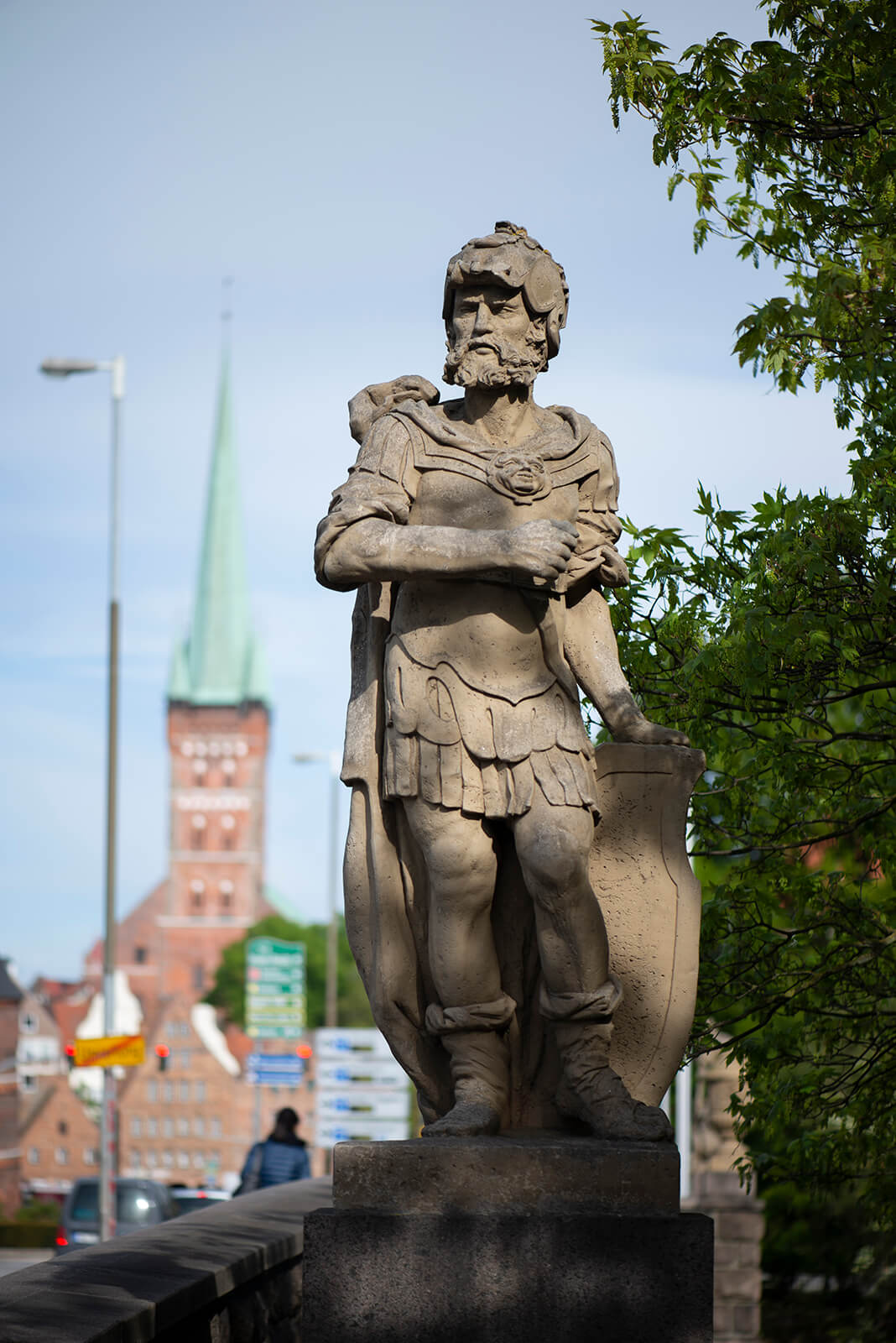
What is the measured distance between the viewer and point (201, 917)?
139625 mm

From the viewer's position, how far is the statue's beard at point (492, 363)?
5.61 m

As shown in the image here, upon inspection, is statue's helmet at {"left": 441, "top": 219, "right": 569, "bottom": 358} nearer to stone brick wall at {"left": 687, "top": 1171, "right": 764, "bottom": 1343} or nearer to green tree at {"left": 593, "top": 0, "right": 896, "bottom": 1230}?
green tree at {"left": 593, "top": 0, "right": 896, "bottom": 1230}

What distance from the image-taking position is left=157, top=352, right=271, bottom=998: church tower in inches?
5123

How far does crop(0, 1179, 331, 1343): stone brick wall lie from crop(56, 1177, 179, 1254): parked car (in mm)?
16181

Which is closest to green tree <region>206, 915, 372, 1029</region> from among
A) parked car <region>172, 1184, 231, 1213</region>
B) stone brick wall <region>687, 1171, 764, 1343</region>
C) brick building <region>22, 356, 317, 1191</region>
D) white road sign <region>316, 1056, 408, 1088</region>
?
brick building <region>22, 356, 317, 1191</region>

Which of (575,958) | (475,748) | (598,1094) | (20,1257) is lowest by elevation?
(20,1257)

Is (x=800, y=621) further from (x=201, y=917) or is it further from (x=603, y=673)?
(x=201, y=917)

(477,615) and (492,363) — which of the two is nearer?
(477,615)

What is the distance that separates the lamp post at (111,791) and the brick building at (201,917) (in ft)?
240

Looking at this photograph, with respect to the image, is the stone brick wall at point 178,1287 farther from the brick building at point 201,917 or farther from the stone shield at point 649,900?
the brick building at point 201,917

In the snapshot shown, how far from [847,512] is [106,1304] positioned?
15.4 ft

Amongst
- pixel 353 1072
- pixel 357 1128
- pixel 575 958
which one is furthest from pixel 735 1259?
pixel 575 958

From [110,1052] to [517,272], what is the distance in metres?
15.8

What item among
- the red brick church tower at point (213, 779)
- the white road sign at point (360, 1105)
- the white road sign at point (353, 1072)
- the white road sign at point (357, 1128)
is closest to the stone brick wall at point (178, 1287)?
the white road sign at point (357, 1128)
